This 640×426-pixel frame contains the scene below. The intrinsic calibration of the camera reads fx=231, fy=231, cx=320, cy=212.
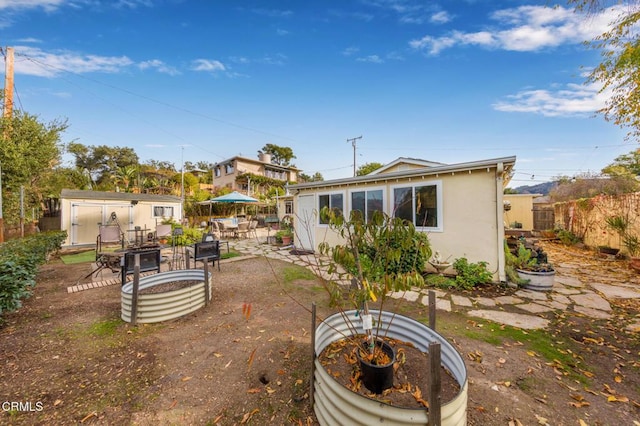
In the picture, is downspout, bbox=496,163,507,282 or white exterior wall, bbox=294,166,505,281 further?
white exterior wall, bbox=294,166,505,281

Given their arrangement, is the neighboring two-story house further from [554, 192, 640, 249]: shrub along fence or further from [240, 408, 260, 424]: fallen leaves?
[240, 408, 260, 424]: fallen leaves

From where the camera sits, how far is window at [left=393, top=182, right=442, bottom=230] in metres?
5.79

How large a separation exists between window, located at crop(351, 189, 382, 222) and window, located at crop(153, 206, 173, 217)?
37.2ft

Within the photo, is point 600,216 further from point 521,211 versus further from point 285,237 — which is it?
point 285,237

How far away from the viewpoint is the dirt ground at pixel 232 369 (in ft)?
6.15

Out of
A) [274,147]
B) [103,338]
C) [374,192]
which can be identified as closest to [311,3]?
[374,192]

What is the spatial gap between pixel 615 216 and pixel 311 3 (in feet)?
38.9

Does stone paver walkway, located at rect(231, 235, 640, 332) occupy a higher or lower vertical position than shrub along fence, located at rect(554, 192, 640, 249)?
lower

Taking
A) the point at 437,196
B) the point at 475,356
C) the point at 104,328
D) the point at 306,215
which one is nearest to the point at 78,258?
the point at 104,328

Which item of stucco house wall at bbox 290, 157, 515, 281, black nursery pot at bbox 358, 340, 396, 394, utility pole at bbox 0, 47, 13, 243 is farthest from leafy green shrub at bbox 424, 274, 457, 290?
utility pole at bbox 0, 47, 13, 243

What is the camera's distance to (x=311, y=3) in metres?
7.34

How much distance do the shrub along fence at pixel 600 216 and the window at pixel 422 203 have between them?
254 inches

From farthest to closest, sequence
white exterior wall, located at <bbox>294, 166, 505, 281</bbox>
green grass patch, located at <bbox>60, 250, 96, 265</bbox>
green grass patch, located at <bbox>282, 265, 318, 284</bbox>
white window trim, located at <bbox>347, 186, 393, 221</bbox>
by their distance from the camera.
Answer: green grass patch, located at <bbox>60, 250, 96, 265</bbox> < white window trim, located at <bbox>347, 186, 393, 221</bbox> < green grass patch, located at <bbox>282, 265, 318, 284</bbox> < white exterior wall, located at <bbox>294, 166, 505, 281</bbox>

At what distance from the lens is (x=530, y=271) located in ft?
16.3
